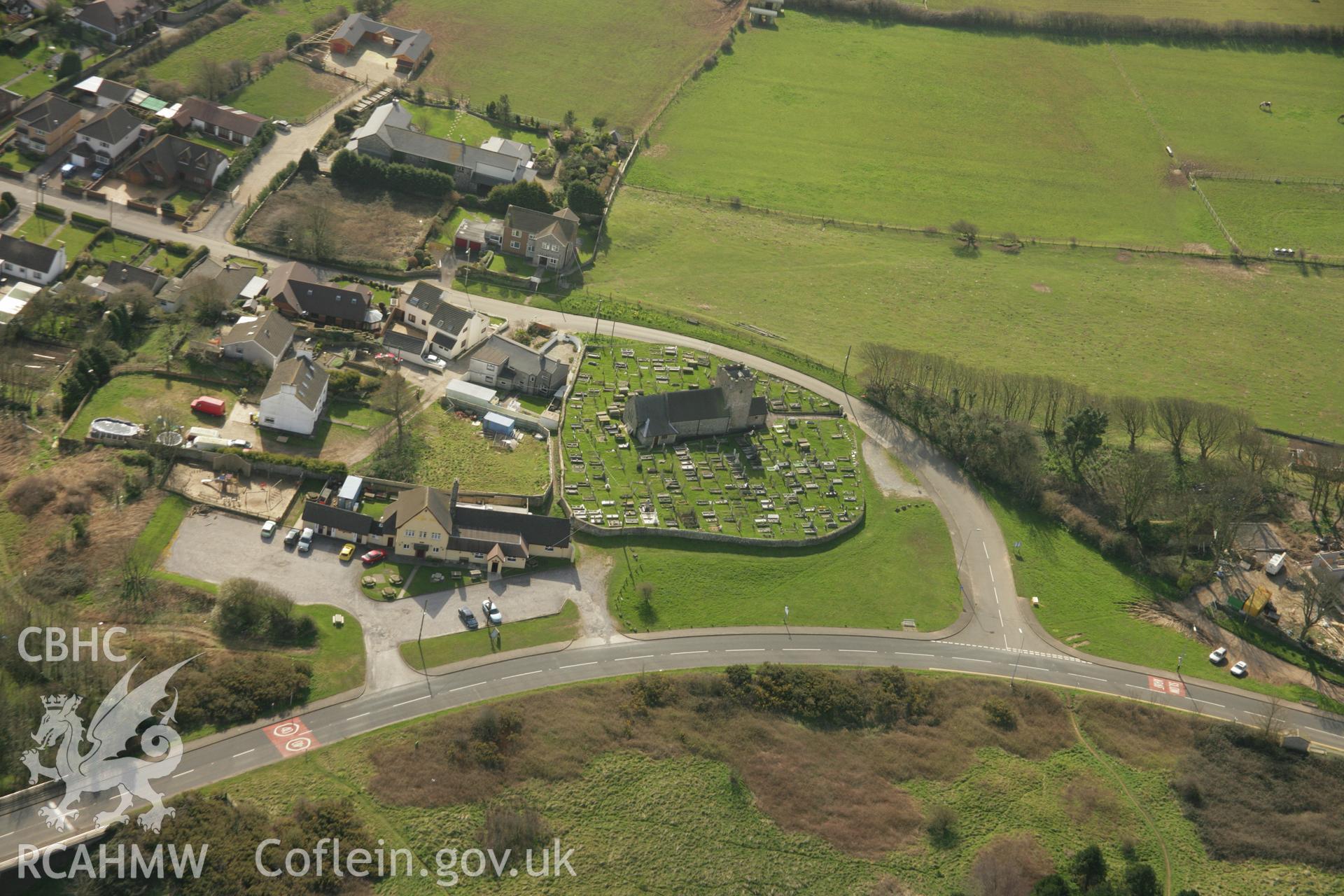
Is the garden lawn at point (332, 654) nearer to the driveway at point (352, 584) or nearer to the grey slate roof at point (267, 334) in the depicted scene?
the driveway at point (352, 584)

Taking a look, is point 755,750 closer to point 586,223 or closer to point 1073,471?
point 1073,471

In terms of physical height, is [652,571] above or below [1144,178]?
below

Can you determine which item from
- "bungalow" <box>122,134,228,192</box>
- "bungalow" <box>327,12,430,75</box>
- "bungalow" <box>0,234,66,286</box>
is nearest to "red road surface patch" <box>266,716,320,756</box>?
"bungalow" <box>0,234,66,286</box>

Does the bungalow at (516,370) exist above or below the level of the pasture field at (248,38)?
below

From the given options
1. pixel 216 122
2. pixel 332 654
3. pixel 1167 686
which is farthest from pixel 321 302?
pixel 1167 686

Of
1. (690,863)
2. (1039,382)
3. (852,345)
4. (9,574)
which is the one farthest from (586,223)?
(690,863)

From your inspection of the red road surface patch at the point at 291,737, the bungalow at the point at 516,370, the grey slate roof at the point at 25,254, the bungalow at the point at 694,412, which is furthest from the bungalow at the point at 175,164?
the red road surface patch at the point at 291,737
